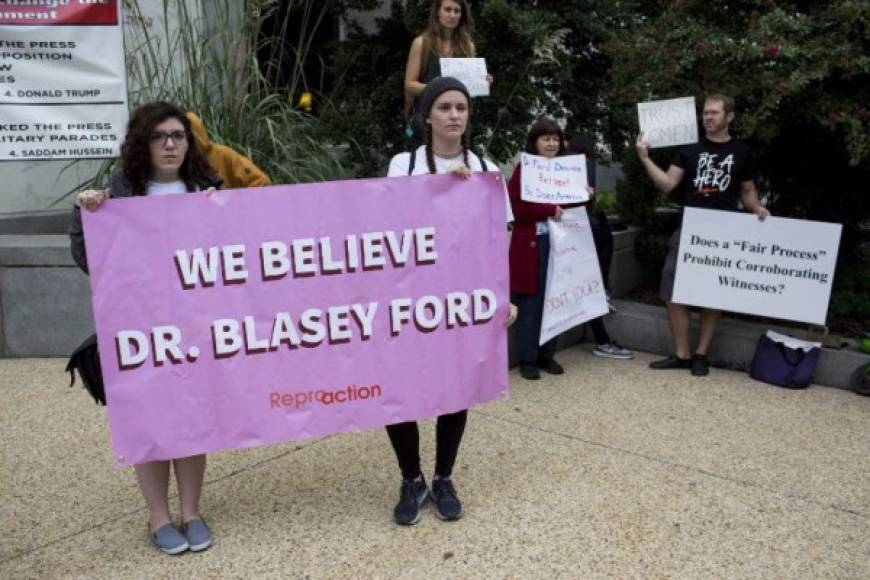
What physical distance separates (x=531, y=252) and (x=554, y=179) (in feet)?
1.53

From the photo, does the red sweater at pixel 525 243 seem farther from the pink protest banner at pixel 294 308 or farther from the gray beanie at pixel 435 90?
the gray beanie at pixel 435 90

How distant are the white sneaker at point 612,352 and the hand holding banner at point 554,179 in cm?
114

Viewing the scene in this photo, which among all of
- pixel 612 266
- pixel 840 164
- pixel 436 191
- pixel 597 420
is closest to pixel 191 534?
pixel 436 191

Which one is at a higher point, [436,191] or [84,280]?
[436,191]

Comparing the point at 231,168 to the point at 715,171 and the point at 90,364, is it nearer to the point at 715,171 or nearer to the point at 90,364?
the point at 90,364

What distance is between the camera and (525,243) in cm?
553

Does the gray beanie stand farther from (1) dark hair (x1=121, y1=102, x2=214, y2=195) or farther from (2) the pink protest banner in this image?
(1) dark hair (x1=121, y1=102, x2=214, y2=195)

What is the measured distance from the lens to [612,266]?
677 centimetres

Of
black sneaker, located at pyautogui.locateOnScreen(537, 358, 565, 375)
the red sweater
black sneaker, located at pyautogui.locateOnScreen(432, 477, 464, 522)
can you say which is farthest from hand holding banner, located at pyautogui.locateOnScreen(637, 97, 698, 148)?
black sneaker, located at pyautogui.locateOnScreen(432, 477, 464, 522)

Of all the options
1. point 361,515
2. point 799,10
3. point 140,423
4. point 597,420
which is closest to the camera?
point 140,423

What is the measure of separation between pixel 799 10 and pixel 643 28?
96cm

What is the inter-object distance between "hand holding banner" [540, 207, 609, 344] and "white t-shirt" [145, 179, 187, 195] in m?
2.85

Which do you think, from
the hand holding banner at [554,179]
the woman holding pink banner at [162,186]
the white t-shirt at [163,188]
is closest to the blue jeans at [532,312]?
the hand holding banner at [554,179]

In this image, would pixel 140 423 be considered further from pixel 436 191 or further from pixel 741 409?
pixel 741 409
